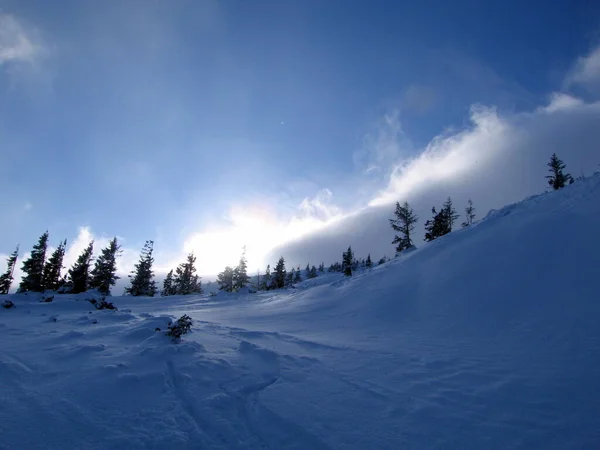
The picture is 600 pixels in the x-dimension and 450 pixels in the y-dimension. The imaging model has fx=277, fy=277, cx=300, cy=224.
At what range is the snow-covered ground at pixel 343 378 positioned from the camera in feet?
11.6

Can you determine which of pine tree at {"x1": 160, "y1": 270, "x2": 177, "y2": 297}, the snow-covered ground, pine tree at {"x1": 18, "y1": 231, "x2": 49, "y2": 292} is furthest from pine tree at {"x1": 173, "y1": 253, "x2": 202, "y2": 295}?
the snow-covered ground

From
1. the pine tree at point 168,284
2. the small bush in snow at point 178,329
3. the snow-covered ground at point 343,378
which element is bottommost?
the snow-covered ground at point 343,378

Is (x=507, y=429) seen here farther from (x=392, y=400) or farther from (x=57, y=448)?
(x=57, y=448)

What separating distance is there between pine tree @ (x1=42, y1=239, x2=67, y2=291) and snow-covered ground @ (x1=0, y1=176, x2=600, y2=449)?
45817mm

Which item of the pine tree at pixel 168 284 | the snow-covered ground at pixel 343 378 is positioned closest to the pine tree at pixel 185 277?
the pine tree at pixel 168 284

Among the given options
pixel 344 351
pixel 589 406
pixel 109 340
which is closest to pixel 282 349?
pixel 344 351

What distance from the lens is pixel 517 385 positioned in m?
4.95

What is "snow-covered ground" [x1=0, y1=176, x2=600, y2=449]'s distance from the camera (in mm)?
3525

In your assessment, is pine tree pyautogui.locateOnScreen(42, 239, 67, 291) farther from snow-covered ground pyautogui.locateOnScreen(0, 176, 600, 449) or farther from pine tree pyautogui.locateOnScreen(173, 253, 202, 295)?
snow-covered ground pyautogui.locateOnScreen(0, 176, 600, 449)

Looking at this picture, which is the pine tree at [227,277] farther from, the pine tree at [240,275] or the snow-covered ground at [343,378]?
the snow-covered ground at [343,378]

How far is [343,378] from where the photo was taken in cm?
540

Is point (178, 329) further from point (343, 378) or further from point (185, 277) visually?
point (185, 277)

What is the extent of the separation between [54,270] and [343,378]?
2315 inches

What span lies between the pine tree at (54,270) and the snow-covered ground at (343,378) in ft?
150
